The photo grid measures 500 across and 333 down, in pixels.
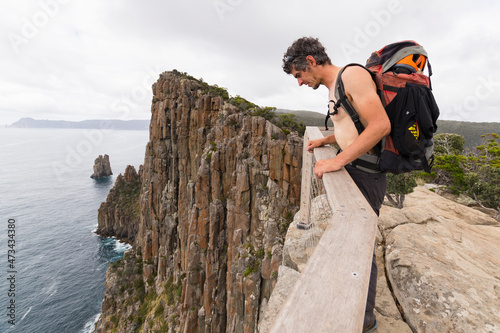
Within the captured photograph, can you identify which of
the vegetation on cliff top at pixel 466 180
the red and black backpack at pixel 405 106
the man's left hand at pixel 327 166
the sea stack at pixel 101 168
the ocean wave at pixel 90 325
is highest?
the red and black backpack at pixel 405 106

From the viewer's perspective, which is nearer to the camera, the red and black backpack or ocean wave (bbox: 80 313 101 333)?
the red and black backpack

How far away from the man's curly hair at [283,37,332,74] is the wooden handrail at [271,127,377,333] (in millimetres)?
2563

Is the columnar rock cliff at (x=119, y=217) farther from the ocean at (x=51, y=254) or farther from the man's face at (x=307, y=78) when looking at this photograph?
the man's face at (x=307, y=78)

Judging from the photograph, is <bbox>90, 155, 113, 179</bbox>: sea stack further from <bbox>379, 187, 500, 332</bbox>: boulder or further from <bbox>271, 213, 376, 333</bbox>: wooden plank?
<bbox>271, 213, 376, 333</bbox>: wooden plank

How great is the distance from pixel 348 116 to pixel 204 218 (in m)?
36.4

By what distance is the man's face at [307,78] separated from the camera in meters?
3.81

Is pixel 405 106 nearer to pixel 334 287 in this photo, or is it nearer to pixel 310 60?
pixel 310 60

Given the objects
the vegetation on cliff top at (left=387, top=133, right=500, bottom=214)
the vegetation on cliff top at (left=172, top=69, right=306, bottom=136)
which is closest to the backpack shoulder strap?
the vegetation on cliff top at (left=387, top=133, right=500, bottom=214)

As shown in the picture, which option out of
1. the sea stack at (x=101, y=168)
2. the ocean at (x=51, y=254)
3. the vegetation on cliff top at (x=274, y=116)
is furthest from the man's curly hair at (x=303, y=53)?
the sea stack at (x=101, y=168)

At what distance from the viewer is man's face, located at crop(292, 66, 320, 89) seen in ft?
12.5

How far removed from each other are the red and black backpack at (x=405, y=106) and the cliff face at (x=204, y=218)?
2189cm

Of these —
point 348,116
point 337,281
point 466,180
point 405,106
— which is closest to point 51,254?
point 348,116

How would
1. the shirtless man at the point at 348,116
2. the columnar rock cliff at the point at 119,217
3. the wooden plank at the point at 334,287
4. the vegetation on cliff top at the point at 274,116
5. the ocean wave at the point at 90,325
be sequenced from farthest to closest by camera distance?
1. the columnar rock cliff at the point at 119,217
2. the ocean wave at the point at 90,325
3. the vegetation on cliff top at the point at 274,116
4. the shirtless man at the point at 348,116
5. the wooden plank at the point at 334,287

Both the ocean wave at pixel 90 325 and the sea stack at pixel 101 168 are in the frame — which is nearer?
the ocean wave at pixel 90 325
